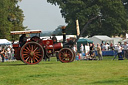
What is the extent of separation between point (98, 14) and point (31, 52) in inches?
1898

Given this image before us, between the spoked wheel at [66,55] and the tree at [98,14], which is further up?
the tree at [98,14]

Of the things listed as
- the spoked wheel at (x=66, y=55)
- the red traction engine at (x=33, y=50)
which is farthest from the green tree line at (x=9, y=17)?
the red traction engine at (x=33, y=50)

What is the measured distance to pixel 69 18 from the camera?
2640 inches

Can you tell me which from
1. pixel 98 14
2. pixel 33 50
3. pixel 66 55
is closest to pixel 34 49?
pixel 33 50

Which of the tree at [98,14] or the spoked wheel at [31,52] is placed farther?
the tree at [98,14]

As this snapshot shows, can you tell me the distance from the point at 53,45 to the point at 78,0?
1880 inches

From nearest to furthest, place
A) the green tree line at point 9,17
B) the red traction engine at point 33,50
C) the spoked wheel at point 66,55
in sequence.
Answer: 1. the red traction engine at point 33,50
2. the spoked wheel at point 66,55
3. the green tree line at point 9,17

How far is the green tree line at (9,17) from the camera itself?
57.3 metres

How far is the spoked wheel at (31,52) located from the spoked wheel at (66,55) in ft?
5.55

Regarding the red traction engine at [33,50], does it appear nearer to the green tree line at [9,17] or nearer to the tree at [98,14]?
the green tree line at [9,17]

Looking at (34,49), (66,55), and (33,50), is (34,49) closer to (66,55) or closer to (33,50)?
(33,50)

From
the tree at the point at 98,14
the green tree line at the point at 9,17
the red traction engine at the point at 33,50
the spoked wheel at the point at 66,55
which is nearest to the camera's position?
the red traction engine at the point at 33,50

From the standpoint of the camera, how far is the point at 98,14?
219ft

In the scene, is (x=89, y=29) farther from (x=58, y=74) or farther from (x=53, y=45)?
(x=58, y=74)
